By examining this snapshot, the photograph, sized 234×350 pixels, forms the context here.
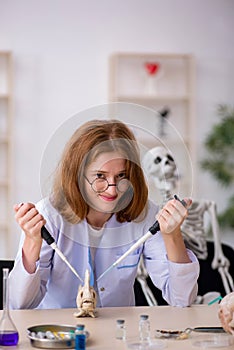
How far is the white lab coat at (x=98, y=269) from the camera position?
1934mm

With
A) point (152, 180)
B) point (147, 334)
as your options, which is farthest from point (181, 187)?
point (147, 334)

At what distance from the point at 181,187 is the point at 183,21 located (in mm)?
3880

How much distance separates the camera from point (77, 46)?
5.54m

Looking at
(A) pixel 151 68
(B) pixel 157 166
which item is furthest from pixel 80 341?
(A) pixel 151 68

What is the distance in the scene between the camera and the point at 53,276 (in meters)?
2.02

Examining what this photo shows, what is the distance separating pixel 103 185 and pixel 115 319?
0.31 metres

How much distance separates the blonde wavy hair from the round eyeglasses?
0.02 m

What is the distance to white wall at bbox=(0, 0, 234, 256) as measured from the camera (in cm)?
545

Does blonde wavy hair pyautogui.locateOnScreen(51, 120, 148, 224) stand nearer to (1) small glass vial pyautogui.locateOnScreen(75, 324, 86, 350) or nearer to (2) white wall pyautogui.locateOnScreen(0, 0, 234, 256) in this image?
(1) small glass vial pyautogui.locateOnScreen(75, 324, 86, 350)

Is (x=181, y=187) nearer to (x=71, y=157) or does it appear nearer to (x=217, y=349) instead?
(x=71, y=157)

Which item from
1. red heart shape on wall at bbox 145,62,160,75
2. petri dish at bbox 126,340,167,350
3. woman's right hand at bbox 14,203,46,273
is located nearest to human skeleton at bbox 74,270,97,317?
woman's right hand at bbox 14,203,46,273

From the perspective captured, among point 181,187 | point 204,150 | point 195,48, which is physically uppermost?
point 195,48

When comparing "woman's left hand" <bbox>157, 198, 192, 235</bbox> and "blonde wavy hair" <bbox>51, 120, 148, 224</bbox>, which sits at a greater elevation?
"blonde wavy hair" <bbox>51, 120, 148, 224</bbox>

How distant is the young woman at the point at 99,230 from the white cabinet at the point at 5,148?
336 centimetres
